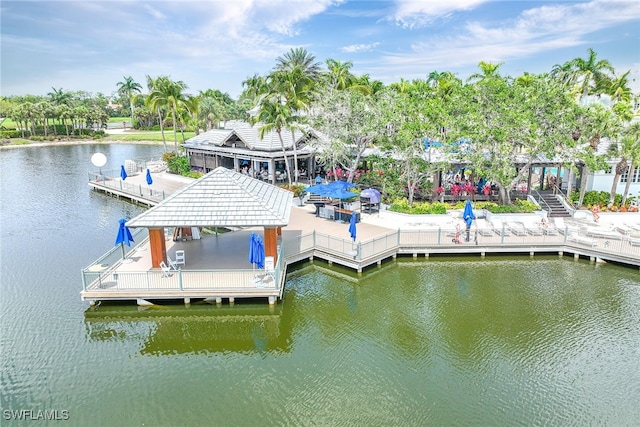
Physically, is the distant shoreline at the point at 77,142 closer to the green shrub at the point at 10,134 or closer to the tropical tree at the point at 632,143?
the green shrub at the point at 10,134

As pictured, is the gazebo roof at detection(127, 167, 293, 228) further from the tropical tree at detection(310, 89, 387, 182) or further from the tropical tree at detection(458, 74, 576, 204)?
the tropical tree at detection(458, 74, 576, 204)

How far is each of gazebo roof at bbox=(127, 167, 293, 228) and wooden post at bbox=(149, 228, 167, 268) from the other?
2.56ft

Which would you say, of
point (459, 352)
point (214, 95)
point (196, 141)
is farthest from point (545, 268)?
point (214, 95)

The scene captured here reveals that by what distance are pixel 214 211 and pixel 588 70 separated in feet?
105

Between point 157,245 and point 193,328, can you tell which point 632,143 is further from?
point 157,245

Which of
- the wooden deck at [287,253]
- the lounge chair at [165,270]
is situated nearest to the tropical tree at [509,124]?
the wooden deck at [287,253]

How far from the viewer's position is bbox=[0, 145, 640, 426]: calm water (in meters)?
12.3

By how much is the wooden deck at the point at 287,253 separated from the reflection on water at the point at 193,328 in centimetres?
61

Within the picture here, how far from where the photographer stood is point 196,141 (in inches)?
1811

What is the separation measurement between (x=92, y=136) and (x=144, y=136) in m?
11.5

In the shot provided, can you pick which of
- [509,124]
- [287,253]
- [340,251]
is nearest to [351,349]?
[340,251]

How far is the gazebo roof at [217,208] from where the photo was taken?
18047 mm

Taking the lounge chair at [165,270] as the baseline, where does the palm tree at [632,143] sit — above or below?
above

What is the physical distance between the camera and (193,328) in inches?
662
